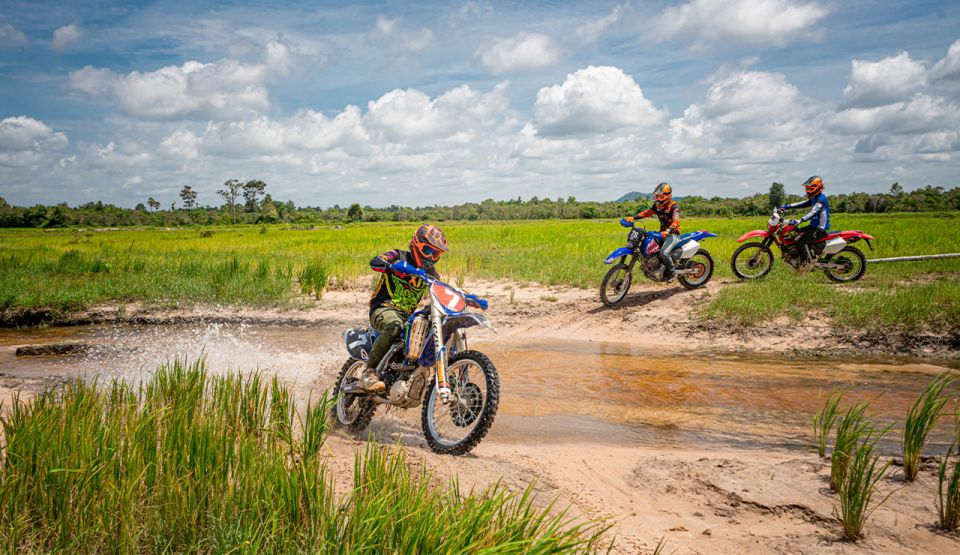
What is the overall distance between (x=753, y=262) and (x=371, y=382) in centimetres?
967

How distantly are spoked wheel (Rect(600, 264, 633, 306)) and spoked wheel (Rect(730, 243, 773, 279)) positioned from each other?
2.82 meters

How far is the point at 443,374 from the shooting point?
4.00 meters

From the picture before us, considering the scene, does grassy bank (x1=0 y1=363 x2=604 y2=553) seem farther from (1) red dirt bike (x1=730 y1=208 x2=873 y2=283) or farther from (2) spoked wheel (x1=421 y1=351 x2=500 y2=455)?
(1) red dirt bike (x1=730 y1=208 x2=873 y2=283)

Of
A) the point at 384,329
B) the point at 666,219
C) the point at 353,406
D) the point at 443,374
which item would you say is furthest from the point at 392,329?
the point at 666,219

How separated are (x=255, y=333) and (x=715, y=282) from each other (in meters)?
9.33

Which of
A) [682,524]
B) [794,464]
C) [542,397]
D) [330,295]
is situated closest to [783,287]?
[542,397]

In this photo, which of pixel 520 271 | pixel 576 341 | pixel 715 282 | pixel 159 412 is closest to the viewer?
pixel 159 412

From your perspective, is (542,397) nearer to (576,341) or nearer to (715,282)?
(576,341)

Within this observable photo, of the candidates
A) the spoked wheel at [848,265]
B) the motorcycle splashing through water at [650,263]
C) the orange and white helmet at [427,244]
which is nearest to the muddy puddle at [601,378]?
the orange and white helmet at [427,244]

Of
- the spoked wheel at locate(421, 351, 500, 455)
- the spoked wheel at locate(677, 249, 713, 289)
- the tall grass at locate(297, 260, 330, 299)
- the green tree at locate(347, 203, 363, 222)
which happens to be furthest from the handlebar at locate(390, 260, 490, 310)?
the green tree at locate(347, 203, 363, 222)

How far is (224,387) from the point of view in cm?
378

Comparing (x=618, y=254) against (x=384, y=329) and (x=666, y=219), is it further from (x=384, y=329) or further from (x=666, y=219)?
(x=384, y=329)

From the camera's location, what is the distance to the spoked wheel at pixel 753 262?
1123cm

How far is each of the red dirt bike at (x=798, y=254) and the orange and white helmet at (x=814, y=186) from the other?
27.9 inches
